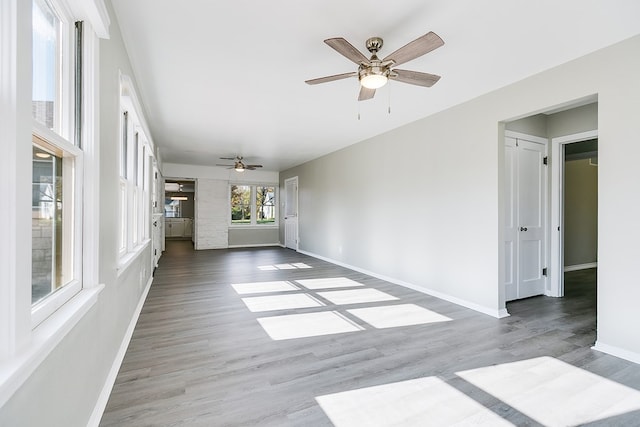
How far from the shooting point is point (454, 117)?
3814mm

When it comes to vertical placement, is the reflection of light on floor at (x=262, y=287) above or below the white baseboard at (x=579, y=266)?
below

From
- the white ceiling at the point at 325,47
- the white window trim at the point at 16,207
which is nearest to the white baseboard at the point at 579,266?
the white ceiling at the point at 325,47

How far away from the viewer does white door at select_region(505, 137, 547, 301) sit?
383 cm

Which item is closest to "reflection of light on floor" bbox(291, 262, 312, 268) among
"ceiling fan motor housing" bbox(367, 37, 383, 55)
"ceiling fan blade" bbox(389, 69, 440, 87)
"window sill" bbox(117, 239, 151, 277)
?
"window sill" bbox(117, 239, 151, 277)

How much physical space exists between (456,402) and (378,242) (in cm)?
345

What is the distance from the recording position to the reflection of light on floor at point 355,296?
3.92 meters

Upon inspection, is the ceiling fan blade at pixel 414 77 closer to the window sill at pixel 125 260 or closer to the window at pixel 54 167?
the window at pixel 54 167

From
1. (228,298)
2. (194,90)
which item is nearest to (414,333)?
(228,298)

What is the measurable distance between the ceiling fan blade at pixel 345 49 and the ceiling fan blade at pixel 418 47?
0.23 meters

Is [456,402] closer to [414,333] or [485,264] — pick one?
[414,333]

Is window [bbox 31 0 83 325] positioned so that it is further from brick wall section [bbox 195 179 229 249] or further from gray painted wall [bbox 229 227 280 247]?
gray painted wall [bbox 229 227 280 247]

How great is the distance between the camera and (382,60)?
224 cm

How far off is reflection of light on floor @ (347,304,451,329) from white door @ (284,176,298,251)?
5.30 meters

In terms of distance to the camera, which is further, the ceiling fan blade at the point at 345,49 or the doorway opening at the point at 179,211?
the doorway opening at the point at 179,211
